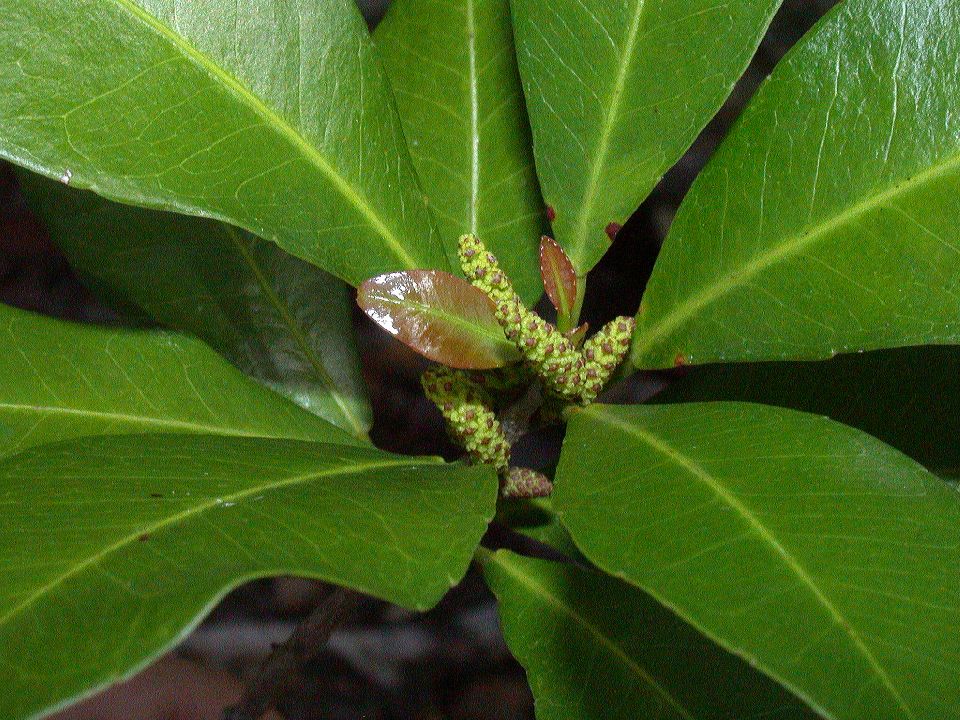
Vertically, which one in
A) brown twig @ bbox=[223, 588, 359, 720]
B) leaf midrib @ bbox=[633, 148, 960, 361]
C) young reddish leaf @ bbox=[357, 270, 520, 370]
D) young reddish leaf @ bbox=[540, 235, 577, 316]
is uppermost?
young reddish leaf @ bbox=[357, 270, 520, 370]

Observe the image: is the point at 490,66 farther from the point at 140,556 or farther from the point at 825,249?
the point at 140,556

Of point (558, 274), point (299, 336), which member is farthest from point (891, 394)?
point (299, 336)

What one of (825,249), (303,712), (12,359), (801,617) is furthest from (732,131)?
(303,712)

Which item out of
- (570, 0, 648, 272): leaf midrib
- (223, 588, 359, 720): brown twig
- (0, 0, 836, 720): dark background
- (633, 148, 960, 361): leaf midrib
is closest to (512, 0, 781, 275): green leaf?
(570, 0, 648, 272): leaf midrib

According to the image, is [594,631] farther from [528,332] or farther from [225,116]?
[225,116]

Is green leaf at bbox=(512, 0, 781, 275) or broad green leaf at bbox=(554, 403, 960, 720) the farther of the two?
green leaf at bbox=(512, 0, 781, 275)

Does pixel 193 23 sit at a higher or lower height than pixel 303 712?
higher

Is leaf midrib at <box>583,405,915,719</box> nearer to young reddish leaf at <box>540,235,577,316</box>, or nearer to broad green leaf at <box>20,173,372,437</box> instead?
young reddish leaf at <box>540,235,577,316</box>
